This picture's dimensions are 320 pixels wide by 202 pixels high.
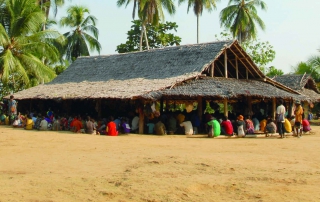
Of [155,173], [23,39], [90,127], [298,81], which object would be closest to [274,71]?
[298,81]

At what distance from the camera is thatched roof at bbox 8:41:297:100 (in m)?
15.6

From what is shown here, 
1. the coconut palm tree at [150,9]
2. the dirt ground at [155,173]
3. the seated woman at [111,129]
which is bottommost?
the dirt ground at [155,173]

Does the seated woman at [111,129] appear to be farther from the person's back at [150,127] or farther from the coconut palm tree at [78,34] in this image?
the coconut palm tree at [78,34]

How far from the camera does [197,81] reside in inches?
615

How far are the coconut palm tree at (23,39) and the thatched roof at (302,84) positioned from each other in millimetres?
13912

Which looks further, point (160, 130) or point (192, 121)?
point (192, 121)

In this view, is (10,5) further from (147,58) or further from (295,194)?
(295,194)

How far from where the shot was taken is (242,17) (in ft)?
110

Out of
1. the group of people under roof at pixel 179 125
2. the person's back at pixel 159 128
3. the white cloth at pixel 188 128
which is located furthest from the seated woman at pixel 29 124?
the white cloth at pixel 188 128

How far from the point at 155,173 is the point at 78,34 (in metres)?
24.1

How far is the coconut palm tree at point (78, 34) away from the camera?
98.5 ft

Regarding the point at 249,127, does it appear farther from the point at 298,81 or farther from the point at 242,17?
the point at 242,17

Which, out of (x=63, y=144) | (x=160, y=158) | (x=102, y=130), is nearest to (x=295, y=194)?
(x=160, y=158)

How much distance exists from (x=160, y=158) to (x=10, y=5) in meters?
15.0
